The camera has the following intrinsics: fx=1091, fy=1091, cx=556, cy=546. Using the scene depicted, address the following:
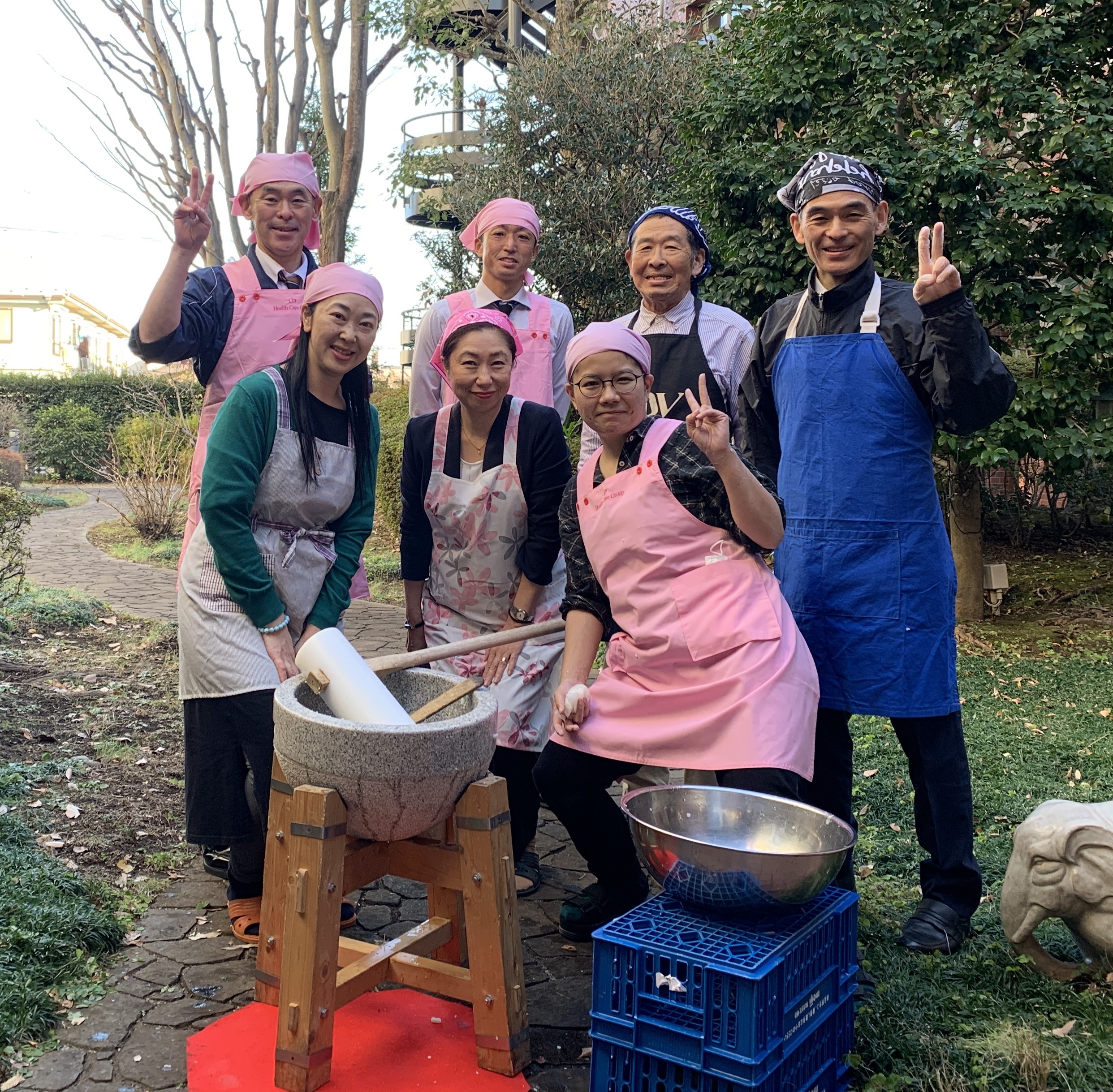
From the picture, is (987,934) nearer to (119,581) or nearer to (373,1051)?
(373,1051)

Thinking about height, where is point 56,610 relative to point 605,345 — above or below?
below

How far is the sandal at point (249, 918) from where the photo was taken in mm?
3338

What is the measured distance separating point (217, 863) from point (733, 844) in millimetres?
2170

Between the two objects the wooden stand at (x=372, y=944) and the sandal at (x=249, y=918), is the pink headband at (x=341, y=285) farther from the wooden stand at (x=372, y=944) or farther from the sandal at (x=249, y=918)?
the sandal at (x=249, y=918)

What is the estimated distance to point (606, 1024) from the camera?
229cm

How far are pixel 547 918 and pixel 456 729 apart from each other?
1.31 metres

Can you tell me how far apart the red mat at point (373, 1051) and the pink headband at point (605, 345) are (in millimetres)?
1806

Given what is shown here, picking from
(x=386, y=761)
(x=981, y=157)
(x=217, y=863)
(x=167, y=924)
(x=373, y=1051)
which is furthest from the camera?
(x=981, y=157)

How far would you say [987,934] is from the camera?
3.26 m

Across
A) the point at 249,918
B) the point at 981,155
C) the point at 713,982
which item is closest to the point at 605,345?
the point at 713,982

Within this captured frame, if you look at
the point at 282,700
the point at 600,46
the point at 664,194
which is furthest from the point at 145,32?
the point at 282,700

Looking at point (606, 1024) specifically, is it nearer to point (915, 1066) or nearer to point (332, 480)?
point (915, 1066)

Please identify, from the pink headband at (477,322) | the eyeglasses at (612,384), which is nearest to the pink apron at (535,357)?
the pink headband at (477,322)

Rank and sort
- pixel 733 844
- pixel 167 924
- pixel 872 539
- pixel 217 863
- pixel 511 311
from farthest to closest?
1. pixel 511 311
2. pixel 217 863
3. pixel 167 924
4. pixel 872 539
5. pixel 733 844
